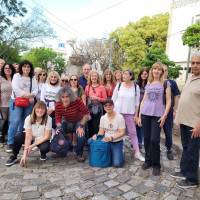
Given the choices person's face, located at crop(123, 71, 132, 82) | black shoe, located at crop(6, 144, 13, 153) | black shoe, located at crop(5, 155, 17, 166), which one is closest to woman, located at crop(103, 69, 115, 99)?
person's face, located at crop(123, 71, 132, 82)

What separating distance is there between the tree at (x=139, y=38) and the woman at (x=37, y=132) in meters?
29.3

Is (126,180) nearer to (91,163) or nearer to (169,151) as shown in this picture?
(91,163)

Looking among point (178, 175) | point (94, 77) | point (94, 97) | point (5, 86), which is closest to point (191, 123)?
point (178, 175)

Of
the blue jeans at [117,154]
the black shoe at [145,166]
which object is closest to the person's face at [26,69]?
the blue jeans at [117,154]

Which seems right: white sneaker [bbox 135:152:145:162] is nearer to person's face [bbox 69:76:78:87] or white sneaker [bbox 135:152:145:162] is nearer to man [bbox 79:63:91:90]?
person's face [bbox 69:76:78:87]

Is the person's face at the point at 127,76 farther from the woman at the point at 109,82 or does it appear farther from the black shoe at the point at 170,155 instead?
the black shoe at the point at 170,155

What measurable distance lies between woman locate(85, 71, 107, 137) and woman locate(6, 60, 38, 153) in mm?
1102

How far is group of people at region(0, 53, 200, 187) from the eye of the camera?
4516mm

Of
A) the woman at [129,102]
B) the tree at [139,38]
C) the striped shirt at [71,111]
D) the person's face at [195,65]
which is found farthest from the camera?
the tree at [139,38]

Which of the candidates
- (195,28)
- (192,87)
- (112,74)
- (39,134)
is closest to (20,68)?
(39,134)

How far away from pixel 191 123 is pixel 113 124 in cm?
149

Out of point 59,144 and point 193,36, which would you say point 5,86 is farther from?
point 193,36

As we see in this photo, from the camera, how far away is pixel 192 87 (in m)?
4.37

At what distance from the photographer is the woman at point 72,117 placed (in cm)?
554
